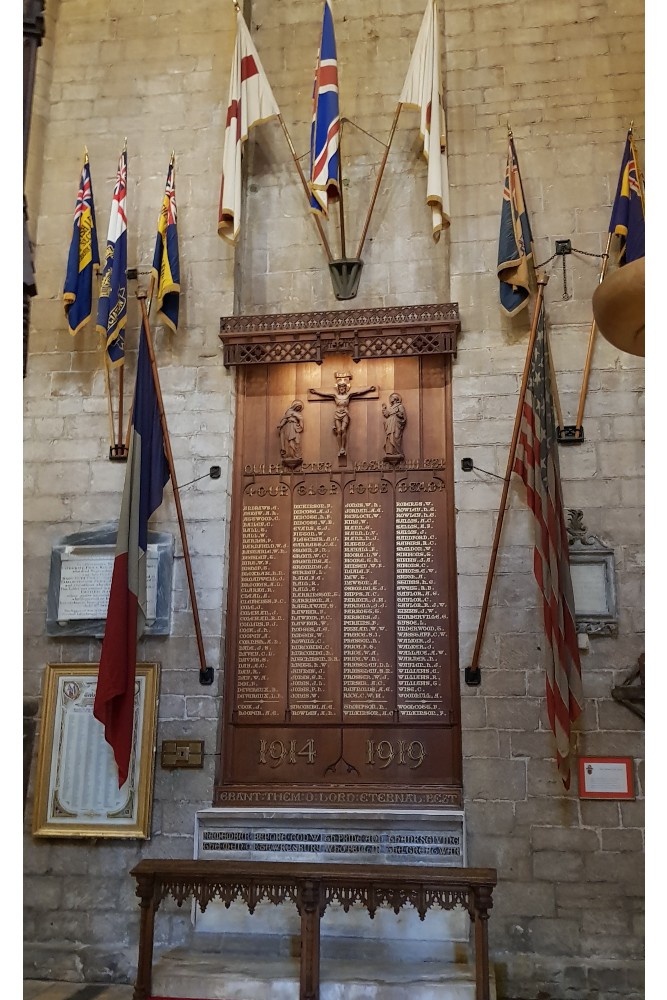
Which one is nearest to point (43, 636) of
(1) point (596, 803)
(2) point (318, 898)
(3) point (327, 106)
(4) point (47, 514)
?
(4) point (47, 514)

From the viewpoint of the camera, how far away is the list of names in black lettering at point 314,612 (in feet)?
19.4

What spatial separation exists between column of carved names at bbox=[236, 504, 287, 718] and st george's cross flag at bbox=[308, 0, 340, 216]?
220 cm

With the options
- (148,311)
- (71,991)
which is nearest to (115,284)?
(148,311)

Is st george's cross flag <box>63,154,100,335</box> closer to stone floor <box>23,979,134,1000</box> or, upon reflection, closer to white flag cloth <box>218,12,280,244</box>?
white flag cloth <box>218,12,280,244</box>

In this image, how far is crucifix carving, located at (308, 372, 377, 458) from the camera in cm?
629

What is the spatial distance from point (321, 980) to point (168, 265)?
4665 millimetres

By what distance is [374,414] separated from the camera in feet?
20.9

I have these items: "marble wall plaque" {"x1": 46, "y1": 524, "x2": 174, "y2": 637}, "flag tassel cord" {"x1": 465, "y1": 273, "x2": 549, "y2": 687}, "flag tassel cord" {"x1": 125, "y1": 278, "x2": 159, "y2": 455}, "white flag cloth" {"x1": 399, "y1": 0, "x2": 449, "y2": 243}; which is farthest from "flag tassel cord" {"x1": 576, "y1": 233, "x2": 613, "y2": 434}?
"flag tassel cord" {"x1": 125, "y1": 278, "x2": 159, "y2": 455}

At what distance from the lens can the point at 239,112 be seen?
6.52 meters

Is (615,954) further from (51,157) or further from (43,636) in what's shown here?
(51,157)

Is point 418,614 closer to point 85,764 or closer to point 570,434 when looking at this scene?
point 570,434

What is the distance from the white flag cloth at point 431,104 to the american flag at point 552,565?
1.29 metres

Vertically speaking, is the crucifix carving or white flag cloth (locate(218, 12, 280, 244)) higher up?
white flag cloth (locate(218, 12, 280, 244))

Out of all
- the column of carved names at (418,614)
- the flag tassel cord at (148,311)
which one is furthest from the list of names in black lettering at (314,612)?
the flag tassel cord at (148,311)
